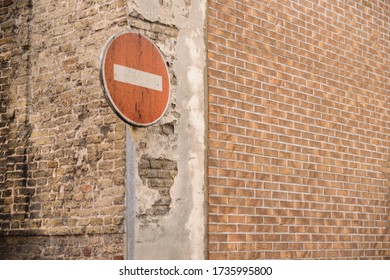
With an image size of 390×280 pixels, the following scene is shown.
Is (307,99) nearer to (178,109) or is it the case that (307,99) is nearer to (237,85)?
(237,85)

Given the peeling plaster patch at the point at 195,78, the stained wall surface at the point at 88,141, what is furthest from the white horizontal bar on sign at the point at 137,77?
the peeling plaster patch at the point at 195,78

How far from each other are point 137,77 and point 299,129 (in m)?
3.21

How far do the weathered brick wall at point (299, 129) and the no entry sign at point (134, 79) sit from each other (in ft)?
5.89

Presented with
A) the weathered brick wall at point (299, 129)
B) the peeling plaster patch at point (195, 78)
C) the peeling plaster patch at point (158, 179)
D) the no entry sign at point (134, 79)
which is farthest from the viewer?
the weathered brick wall at point (299, 129)

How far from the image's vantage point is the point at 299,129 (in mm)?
7027

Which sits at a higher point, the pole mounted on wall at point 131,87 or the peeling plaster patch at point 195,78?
the peeling plaster patch at point 195,78

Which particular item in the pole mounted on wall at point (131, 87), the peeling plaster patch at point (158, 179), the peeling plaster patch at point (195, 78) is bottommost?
the peeling plaster patch at point (158, 179)

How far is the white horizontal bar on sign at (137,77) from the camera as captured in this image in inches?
159

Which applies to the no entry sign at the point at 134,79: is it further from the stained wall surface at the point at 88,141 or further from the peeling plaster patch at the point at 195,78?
the peeling plaster patch at the point at 195,78

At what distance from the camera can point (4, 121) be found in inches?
249

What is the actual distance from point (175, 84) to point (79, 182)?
1125 millimetres

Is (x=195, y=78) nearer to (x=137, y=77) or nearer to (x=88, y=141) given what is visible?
(x=88, y=141)

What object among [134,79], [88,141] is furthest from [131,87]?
[88,141]

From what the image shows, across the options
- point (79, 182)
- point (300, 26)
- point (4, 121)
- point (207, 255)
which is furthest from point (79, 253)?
point (300, 26)
